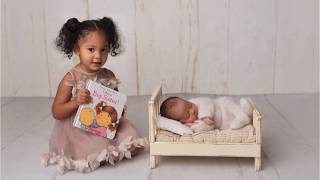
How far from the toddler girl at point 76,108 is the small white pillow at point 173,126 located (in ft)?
0.32

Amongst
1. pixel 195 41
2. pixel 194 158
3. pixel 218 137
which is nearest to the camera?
pixel 218 137

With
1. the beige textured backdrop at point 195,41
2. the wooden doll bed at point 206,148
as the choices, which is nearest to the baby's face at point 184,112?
the wooden doll bed at point 206,148

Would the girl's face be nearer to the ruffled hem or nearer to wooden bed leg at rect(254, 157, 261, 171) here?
the ruffled hem

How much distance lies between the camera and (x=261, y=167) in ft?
4.28

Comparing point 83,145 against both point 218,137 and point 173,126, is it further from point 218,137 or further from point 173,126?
point 218,137

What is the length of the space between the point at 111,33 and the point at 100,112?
230 mm

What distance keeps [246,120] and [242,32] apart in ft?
3.00

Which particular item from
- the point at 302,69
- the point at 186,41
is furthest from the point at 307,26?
the point at 186,41

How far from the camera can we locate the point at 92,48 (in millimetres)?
1346

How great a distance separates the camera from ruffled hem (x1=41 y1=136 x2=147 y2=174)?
1.30 m

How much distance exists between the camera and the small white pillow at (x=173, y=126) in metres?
1.30

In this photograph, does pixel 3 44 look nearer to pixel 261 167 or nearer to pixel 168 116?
pixel 168 116

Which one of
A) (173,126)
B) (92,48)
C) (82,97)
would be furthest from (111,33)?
(173,126)

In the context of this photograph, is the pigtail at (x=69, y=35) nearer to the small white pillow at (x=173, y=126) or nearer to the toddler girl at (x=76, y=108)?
the toddler girl at (x=76, y=108)
